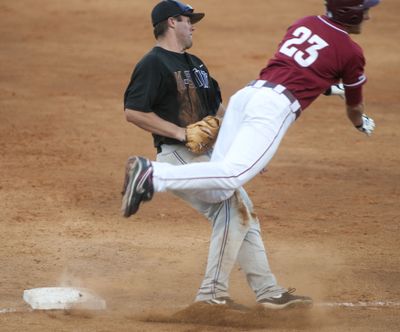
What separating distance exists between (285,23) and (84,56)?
4141mm

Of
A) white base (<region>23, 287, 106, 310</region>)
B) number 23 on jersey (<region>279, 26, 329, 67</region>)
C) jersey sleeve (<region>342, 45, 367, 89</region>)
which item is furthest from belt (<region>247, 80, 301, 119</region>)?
white base (<region>23, 287, 106, 310</region>)

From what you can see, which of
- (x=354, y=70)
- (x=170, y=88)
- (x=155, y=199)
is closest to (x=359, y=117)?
(x=354, y=70)

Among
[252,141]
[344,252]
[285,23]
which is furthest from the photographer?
[285,23]

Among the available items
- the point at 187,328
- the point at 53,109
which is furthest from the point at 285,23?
the point at 187,328

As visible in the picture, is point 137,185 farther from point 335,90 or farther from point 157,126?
point 335,90

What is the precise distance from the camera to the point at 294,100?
6.36 m

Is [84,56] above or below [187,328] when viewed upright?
below

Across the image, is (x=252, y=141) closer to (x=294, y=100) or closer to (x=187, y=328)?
(x=294, y=100)

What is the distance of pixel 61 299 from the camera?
6.67 meters

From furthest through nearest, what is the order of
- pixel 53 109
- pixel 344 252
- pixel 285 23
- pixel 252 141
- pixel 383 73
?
pixel 285 23 < pixel 383 73 < pixel 53 109 < pixel 344 252 < pixel 252 141

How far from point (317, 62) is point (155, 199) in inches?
163

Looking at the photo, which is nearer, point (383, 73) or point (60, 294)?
point (60, 294)

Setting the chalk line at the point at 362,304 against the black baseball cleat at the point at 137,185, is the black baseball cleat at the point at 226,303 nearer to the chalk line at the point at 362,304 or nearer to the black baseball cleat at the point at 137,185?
the chalk line at the point at 362,304

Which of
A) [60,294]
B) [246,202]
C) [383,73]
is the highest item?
[246,202]
